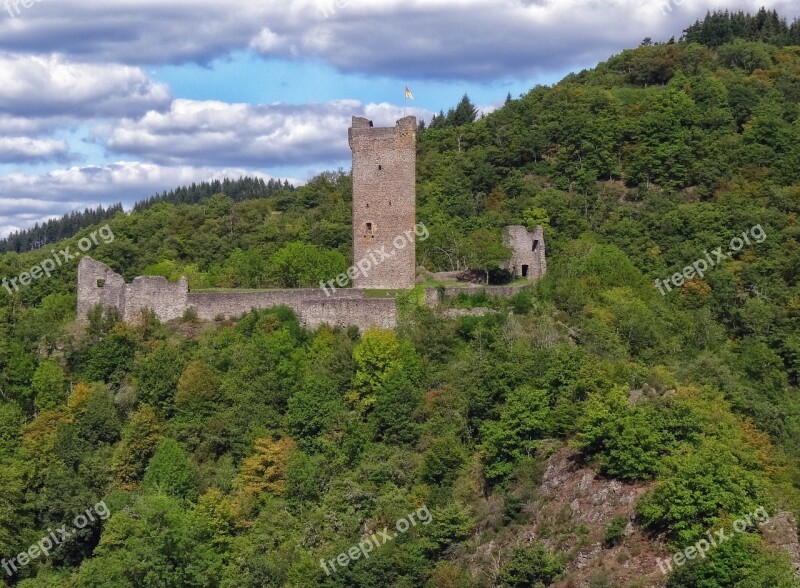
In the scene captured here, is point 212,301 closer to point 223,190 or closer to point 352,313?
point 352,313

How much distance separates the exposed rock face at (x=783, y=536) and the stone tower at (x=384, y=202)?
1824 centimetres

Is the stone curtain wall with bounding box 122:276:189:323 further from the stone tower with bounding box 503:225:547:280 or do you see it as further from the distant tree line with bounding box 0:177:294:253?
the distant tree line with bounding box 0:177:294:253

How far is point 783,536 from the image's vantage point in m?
29.3

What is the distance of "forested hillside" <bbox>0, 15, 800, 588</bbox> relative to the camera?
31.2m

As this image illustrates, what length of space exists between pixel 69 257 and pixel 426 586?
37.1 m

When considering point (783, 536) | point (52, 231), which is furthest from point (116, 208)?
point (783, 536)

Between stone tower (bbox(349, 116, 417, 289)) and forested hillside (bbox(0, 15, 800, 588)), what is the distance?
2073 mm

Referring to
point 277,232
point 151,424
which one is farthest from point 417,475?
point 277,232

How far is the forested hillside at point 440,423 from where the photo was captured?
102ft

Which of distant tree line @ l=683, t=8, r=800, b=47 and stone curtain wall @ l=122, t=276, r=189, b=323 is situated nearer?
stone curtain wall @ l=122, t=276, r=189, b=323

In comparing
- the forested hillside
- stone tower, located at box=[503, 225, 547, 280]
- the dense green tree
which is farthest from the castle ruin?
the dense green tree

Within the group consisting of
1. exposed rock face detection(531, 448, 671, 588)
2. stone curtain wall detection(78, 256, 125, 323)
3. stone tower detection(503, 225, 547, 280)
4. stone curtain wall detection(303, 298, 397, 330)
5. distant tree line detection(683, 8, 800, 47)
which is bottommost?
exposed rock face detection(531, 448, 671, 588)

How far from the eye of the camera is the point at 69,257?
205ft

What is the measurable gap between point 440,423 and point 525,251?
12.0 meters
